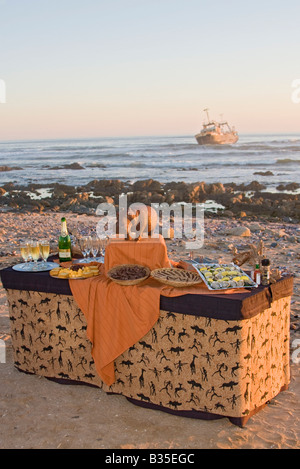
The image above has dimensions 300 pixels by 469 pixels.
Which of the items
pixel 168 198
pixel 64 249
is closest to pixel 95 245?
pixel 64 249

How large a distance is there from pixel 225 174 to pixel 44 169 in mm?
15520

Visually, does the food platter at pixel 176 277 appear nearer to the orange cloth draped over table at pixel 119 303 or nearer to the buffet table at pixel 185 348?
the orange cloth draped over table at pixel 119 303

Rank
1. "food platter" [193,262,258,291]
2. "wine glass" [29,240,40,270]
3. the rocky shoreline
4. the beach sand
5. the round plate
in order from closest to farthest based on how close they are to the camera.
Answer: the beach sand → "food platter" [193,262,258,291] → "wine glass" [29,240,40,270] → the round plate → the rocky shoreline

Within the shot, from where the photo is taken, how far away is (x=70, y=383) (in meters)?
4.81

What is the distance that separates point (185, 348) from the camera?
414cm

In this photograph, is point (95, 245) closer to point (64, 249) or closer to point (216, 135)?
point (64, 249)

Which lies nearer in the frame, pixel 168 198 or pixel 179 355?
pixel 179 355

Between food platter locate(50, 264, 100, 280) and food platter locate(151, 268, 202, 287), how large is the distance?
0.62 m

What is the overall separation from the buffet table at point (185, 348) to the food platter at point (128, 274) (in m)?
0.33

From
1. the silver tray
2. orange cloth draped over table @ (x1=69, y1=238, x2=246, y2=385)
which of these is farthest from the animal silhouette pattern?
the silver tray

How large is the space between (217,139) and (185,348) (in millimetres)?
61500

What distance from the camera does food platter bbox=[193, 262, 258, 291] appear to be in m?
4.12

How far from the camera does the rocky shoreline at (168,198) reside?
1666 cm

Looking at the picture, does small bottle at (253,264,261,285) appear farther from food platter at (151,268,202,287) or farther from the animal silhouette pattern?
food platter at (151,268,202,287)
